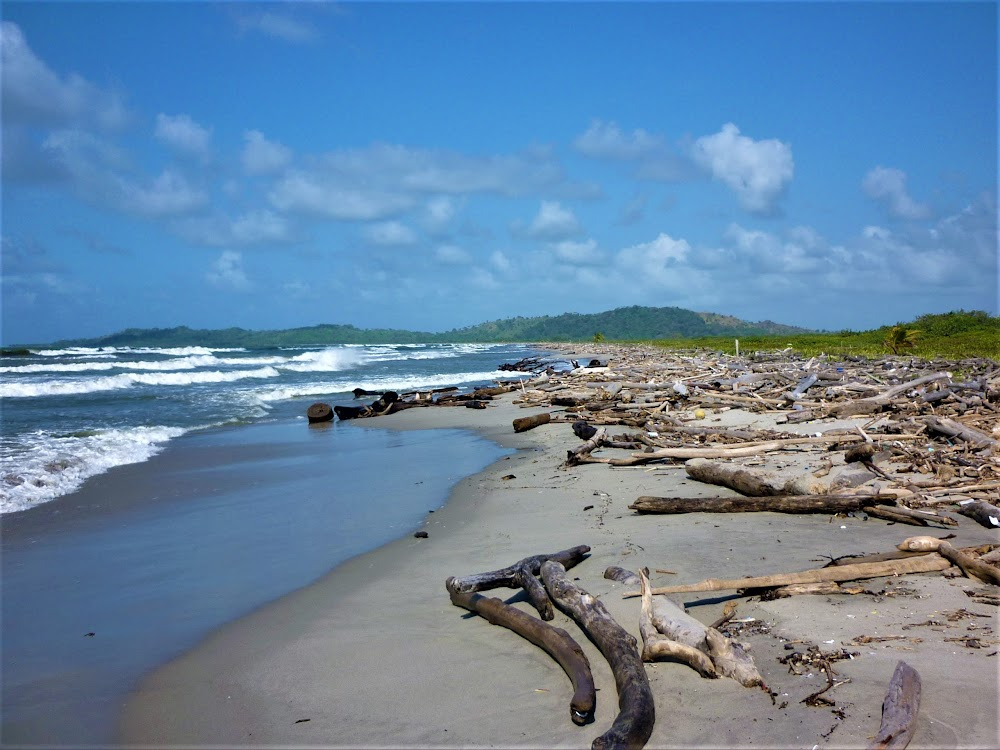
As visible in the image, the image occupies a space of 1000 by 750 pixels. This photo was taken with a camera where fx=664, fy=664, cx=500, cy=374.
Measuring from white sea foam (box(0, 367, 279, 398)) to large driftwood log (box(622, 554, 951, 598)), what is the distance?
32045 millimetres

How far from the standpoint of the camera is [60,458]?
489 inches

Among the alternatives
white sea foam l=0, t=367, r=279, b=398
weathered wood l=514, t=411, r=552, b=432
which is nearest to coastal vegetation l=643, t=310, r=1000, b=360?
Answer: weathered wood l=514, t=411, r=552, b=432

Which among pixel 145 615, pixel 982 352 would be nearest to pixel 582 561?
pixel 145 615

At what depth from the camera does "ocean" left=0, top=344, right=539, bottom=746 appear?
15.1 feet

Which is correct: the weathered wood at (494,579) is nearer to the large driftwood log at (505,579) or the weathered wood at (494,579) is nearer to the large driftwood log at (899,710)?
the large driftwood log at (505,579)

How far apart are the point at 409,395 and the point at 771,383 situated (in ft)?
38.9

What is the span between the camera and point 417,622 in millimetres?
5016

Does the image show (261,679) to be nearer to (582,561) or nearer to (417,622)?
(417,622)

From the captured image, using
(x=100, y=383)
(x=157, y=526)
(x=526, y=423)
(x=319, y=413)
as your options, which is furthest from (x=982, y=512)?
(x=100, y=383)

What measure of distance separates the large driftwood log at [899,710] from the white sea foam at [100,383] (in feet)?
109

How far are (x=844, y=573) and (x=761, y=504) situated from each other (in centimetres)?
215

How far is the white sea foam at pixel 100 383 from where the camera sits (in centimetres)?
2991

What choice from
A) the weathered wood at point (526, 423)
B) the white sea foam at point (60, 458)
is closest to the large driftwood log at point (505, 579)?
the white sea foam at point (60, 458)

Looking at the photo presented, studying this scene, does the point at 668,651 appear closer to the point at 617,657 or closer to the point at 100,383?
the point at 617,657
